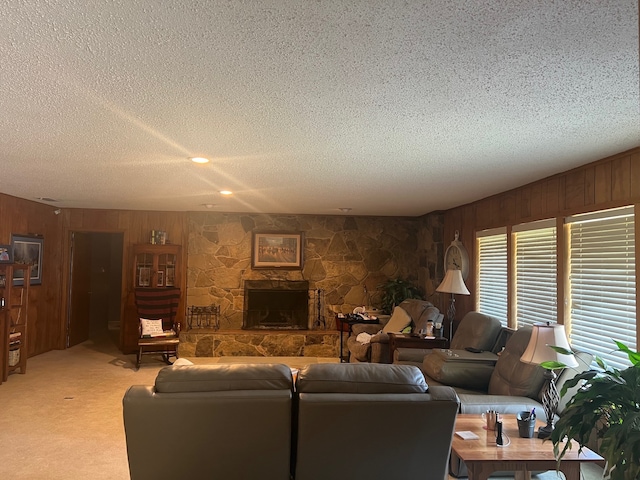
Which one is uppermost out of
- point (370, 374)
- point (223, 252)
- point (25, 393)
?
point (223, 252)

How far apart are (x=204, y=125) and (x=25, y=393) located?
4.12 metres

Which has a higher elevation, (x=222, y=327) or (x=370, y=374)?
(x=370, y=374)

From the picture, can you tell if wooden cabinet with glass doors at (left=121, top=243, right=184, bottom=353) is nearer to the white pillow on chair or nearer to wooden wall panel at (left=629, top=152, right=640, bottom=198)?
the white pillow on chair

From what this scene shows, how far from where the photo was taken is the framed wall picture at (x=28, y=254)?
6199 millimetres

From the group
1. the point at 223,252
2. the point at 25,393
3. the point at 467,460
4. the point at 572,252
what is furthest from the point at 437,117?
the point at 223,252

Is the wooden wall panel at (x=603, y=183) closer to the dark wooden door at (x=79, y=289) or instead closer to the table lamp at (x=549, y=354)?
the table lamp at (x=549, y=354)

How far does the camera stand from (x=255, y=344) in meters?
7.09

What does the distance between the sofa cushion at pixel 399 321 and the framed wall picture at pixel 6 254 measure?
4940 mm

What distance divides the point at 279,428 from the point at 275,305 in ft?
Answer: 17.6

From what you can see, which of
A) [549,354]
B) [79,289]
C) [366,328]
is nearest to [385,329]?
[366,328]

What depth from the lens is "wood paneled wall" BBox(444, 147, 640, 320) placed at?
3.16 meters

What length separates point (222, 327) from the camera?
24.5ft

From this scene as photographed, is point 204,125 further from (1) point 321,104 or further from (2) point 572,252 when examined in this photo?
(2) point 572,252

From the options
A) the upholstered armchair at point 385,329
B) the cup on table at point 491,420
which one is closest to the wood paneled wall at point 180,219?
the upholstered armchair at point 385,329
